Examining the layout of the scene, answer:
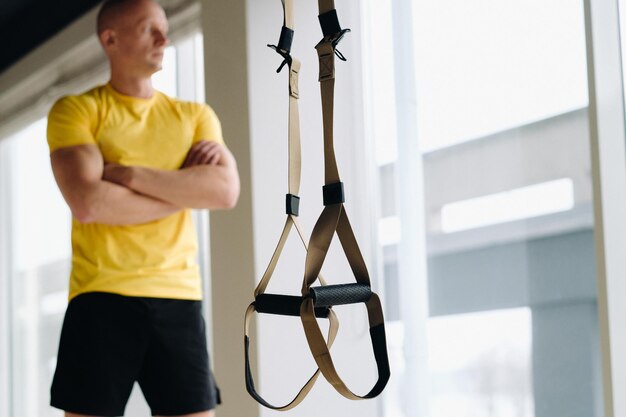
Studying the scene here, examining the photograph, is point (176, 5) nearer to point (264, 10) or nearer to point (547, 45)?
point (264, 10)

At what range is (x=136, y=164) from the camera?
2496mm

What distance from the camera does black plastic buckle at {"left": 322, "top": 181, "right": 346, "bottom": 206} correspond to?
3.95ft

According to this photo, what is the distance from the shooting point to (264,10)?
130 inches

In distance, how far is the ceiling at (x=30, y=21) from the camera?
4809mm

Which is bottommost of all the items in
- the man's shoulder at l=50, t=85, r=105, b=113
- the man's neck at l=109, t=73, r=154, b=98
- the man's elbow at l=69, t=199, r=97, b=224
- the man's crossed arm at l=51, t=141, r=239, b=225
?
the man's elbow at l=69, t=199, r=97, b=224

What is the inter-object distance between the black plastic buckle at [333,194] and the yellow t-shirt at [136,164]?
120cm

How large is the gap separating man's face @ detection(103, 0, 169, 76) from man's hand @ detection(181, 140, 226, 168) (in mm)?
247

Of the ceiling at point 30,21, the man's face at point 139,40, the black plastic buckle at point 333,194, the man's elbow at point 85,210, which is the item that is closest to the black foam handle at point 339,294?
the black plastic buckle at point 333,194

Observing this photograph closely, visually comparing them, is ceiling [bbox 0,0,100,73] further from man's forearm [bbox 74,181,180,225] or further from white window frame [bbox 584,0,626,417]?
white window frame [bbox 584,0,626,417]

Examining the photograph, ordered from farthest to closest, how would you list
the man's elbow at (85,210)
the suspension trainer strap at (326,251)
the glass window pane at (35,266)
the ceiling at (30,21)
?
1. the glass window pane at (35,266)
2. the ceiling at (30,21)
3. the man's elbow at (85,210)
4. the suspension trainer strap at (326,251)

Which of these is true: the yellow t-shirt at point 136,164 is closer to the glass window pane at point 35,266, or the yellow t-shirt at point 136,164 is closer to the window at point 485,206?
the window at point 485,206

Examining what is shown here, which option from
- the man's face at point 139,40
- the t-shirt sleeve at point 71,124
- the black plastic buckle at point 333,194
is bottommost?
the black plastic buckle at point 333,194

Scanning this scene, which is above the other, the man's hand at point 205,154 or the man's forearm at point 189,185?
the man's hand at point 205,154

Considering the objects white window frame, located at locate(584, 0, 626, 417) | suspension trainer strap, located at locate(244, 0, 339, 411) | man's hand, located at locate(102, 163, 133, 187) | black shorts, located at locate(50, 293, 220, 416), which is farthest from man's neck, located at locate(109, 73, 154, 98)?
suspension trainer strap, located at locate(244, 0, 339, 411)
